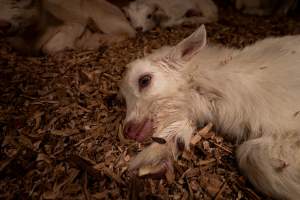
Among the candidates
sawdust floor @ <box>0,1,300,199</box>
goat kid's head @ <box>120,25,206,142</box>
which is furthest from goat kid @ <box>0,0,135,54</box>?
goat kid's head @ <box>120,25,206,142</box>

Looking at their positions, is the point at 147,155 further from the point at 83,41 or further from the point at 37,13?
the point at 37,13

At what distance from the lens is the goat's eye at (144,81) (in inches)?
97.2

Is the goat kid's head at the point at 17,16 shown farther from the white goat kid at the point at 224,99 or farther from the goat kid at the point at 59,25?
the white goat kid at the point at 224,99

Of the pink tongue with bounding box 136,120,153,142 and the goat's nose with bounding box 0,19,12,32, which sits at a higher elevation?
the pink tongue with bounding box 136,120,153,142

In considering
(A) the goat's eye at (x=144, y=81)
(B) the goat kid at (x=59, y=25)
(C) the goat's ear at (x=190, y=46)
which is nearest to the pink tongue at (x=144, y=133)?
(A) the goat's eye at (x=144, y=81)

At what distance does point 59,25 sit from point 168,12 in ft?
6.67

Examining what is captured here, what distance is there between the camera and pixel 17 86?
122 inches

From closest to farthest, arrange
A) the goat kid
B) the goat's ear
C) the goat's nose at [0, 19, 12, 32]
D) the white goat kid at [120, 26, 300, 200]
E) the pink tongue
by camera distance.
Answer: the white goat kid at [120, 26, 300, 200] → the pink tongue → the goat's ear → the goat kid → the goat's nose at [0, 19, 12, 32]

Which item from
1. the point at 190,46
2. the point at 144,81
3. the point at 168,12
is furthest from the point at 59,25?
the point at 190,46

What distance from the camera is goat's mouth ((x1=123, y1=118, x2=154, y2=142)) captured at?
2350 mm

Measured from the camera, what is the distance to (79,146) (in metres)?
2.38

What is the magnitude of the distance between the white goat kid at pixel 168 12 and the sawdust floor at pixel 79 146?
1707 mm

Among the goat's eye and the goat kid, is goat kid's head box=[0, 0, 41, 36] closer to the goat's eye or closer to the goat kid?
the goat kid

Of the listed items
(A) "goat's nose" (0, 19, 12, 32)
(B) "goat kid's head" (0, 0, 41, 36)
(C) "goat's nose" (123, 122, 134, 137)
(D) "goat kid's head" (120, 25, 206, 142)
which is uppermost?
(D) "goat kid's head" (120, 25, 206, 142)
